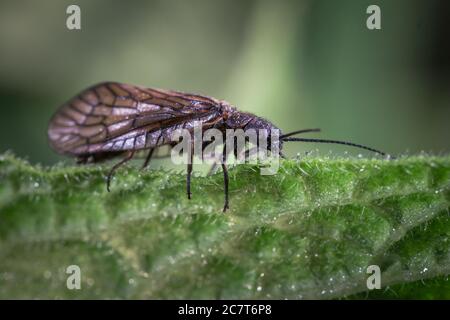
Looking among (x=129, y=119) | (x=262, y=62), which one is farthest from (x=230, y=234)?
(x=262, y=62)

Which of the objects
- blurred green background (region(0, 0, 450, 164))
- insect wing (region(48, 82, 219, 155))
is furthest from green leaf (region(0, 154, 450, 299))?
blurred green background (region(0, 0, 450, 164))

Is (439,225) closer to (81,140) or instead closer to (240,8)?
(81,140)

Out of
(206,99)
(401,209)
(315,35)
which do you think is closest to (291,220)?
(401,209)

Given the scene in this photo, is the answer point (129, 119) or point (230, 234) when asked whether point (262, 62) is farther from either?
point (230, 234)

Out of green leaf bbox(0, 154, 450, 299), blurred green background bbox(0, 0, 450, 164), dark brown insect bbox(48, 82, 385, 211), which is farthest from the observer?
blurred green background bbox(0, 0, 450, 164)

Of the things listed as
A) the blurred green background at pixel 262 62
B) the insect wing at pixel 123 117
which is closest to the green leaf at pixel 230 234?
the insect wing at pixel 123 117

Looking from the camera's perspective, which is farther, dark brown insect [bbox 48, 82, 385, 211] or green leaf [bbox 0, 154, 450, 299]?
dark brown insect [bbox 48, 82, 385, 211]

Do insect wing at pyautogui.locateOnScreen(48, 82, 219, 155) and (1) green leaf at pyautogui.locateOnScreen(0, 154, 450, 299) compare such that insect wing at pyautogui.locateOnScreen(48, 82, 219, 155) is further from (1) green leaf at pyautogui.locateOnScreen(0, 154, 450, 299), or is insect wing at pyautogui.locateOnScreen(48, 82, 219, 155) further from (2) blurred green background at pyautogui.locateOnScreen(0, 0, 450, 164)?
(2) blurred green background at pyautogui.locateOnScreen(0, 0, 450, 164)
